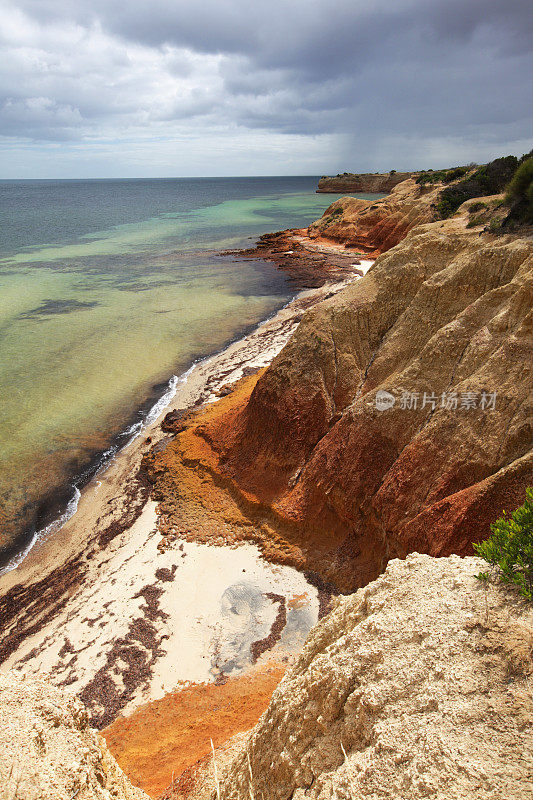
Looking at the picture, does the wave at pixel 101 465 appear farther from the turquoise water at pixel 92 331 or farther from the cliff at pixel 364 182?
the cliff at pixel 364 182

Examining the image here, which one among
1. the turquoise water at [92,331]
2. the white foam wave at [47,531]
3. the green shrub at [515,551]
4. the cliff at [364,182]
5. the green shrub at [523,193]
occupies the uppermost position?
the cliff at [364,182]

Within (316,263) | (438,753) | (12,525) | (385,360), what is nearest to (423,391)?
(385,360)

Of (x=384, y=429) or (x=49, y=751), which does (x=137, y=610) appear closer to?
(x=49, y=751)

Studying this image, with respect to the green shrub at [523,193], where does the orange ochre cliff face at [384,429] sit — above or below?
below

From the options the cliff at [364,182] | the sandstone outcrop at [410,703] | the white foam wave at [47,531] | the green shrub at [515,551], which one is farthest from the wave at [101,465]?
the cliff at [364,182]

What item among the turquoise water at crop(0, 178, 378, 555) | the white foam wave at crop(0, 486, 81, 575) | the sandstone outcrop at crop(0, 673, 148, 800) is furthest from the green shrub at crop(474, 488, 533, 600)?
the turquoise water at crop(0, 178, 378, 555)

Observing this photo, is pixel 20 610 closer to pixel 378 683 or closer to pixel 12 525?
pixel 12 525
